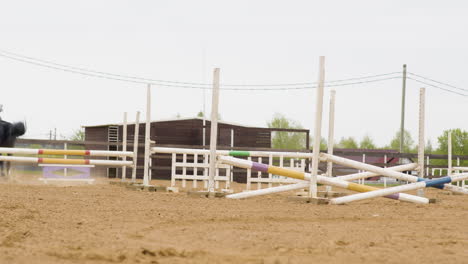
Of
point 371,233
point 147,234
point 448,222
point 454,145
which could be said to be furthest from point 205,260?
point 454,145

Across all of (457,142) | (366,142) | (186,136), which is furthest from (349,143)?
(186,136)

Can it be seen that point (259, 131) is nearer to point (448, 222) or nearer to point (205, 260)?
point (448, 222)

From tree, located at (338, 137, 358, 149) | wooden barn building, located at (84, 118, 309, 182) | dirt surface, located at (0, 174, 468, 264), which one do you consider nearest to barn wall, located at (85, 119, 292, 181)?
wooden barn building, located at (84, 118, 309, 182)

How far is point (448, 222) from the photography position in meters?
5.61

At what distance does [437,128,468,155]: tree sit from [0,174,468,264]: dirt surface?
38.7m

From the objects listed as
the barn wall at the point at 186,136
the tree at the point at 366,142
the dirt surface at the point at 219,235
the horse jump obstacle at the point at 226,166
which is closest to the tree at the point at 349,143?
the tree at the point at 366,142

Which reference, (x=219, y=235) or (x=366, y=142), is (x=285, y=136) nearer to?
(x=366, y=142)

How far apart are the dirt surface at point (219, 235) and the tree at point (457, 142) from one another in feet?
127

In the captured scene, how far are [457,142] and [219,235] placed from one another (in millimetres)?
45001

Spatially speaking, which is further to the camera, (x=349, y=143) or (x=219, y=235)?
(x=349, y=143)

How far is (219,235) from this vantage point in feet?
13.3

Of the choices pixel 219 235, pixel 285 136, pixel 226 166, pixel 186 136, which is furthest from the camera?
pixel 285 136

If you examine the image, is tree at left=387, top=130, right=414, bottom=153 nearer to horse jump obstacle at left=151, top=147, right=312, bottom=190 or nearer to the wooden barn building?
the wooden barn building

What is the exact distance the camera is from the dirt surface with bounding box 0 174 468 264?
3146 mm
